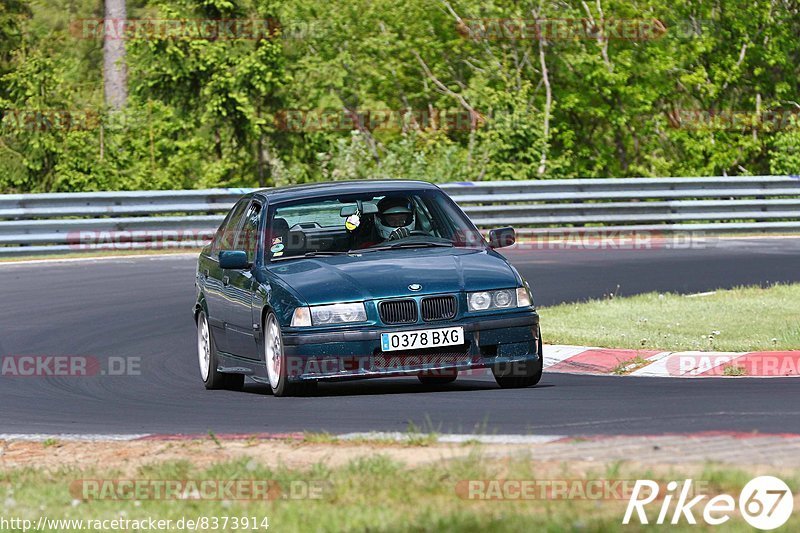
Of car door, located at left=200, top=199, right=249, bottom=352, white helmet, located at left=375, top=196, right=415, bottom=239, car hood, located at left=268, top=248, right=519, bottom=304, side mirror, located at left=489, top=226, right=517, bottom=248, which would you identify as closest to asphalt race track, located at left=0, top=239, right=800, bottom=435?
car door, located at left=200, top=199, right=249, bottom=352

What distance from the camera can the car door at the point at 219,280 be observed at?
1174 centimetres

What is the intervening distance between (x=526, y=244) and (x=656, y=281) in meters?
5.93

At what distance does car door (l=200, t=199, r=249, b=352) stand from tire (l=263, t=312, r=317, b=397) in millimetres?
999

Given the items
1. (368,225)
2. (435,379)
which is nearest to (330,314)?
(368,225)

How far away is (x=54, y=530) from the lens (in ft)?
20.4

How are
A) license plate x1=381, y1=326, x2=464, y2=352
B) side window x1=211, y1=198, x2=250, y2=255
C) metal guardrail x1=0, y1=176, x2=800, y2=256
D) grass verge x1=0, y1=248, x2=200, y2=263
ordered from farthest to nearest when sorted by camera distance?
metal guardrail x1=0, y1=176, x2=800, y2=256, grass verge x1=0, y1=248, x2=200, y2=263, side window x1=211, y1=198, x2=250, y2=255, license plate x1=381, y1=326, x2=464, y2=352

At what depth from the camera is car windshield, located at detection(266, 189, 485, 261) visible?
11195mm

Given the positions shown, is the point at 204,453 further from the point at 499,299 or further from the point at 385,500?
the point at 499,299

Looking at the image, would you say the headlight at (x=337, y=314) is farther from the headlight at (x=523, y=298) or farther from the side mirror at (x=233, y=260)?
the side mirror at (x=233, y=260)

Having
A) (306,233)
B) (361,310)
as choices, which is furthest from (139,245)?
(361,310)

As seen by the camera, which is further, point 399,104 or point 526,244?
point 399,104

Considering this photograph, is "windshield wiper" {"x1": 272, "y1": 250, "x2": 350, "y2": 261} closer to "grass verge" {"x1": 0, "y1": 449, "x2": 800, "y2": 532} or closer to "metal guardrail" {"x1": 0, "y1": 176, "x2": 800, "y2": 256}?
"grass verge" {"x1": 0, "y1": 449, "x2": 800, "y2": 532}

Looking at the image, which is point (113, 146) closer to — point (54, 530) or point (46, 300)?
point (46, 300)

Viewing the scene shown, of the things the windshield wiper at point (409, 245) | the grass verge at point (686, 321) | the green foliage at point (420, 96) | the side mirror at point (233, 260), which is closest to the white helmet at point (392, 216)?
the windshield wiper at point (409, 245)
